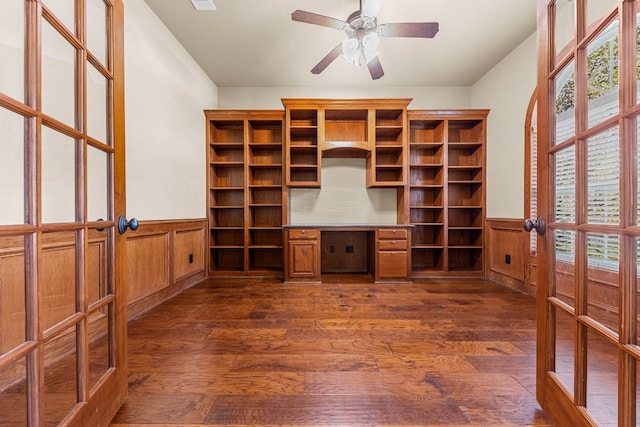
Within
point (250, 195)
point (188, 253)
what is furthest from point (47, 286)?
point (250, 195)

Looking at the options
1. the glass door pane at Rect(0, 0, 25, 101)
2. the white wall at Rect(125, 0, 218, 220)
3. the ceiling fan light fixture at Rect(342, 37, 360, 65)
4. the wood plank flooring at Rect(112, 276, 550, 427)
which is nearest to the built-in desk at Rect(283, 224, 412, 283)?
the wood plank flooring at Rect(112, 276, 550, 427)

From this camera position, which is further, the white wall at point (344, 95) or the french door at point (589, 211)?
the white wall at point (344, 95)

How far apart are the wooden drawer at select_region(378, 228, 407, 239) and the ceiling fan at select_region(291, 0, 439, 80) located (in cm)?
196

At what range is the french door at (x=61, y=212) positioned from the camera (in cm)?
80

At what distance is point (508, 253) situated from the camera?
3477mm

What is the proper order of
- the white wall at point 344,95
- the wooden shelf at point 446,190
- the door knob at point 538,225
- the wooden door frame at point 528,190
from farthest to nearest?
the white wall at point 344,95 < the wooden shelf at point 446,190 < the wooden door frame at point 528,190 < the door knob at point 538,225

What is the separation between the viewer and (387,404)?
1.33 metres

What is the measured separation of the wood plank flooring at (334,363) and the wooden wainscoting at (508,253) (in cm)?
47

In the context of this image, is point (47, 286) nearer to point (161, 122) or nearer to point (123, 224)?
point (123, 224)

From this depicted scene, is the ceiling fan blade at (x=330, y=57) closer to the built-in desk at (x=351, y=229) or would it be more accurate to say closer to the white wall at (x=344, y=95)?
the white wall at (x=344, y=95)

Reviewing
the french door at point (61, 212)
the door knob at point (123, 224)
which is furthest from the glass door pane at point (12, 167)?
the door knob at point (123, 224)

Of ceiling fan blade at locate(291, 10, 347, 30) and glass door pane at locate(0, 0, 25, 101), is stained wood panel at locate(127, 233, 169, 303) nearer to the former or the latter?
glass door pane at locate(0, 0, 25, 101)

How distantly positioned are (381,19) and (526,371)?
318 centimetres

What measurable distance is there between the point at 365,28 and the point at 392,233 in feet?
7.68
